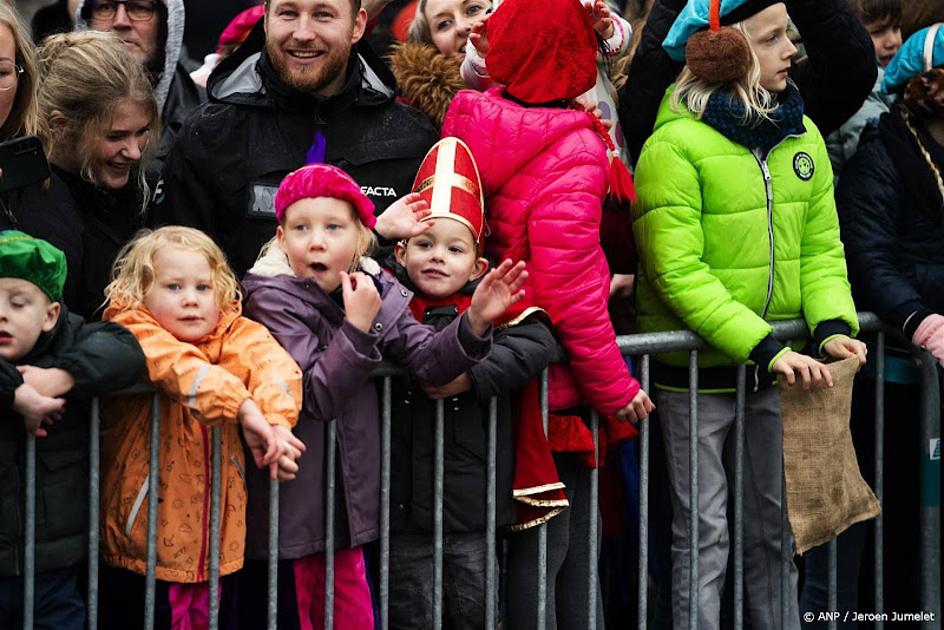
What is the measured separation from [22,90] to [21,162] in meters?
0.31

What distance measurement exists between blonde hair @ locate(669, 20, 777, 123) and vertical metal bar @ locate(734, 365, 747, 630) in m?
0.88

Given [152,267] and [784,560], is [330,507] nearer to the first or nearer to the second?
[152,267]

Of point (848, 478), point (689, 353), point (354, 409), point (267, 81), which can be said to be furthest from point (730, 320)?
point (267, 81)

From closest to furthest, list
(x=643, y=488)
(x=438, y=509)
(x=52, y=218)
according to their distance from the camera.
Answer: (x=52, y=218) < (x=438, y=509) < (x=643, y=488)

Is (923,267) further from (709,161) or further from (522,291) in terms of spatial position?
(522,291)

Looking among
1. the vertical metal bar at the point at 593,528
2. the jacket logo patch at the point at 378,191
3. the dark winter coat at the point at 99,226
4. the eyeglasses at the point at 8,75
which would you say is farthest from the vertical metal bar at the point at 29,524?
the vertical metal bar at the point at 593,528

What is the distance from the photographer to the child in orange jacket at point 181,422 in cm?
462

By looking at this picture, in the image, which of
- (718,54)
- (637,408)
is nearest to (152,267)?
(637,408)

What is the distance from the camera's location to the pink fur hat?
4.83m

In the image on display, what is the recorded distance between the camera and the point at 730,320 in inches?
216

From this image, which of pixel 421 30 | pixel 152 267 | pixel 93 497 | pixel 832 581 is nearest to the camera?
pixel 93 497

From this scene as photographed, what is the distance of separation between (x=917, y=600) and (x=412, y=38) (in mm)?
2889

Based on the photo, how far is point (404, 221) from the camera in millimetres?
5090

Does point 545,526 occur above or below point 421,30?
below
